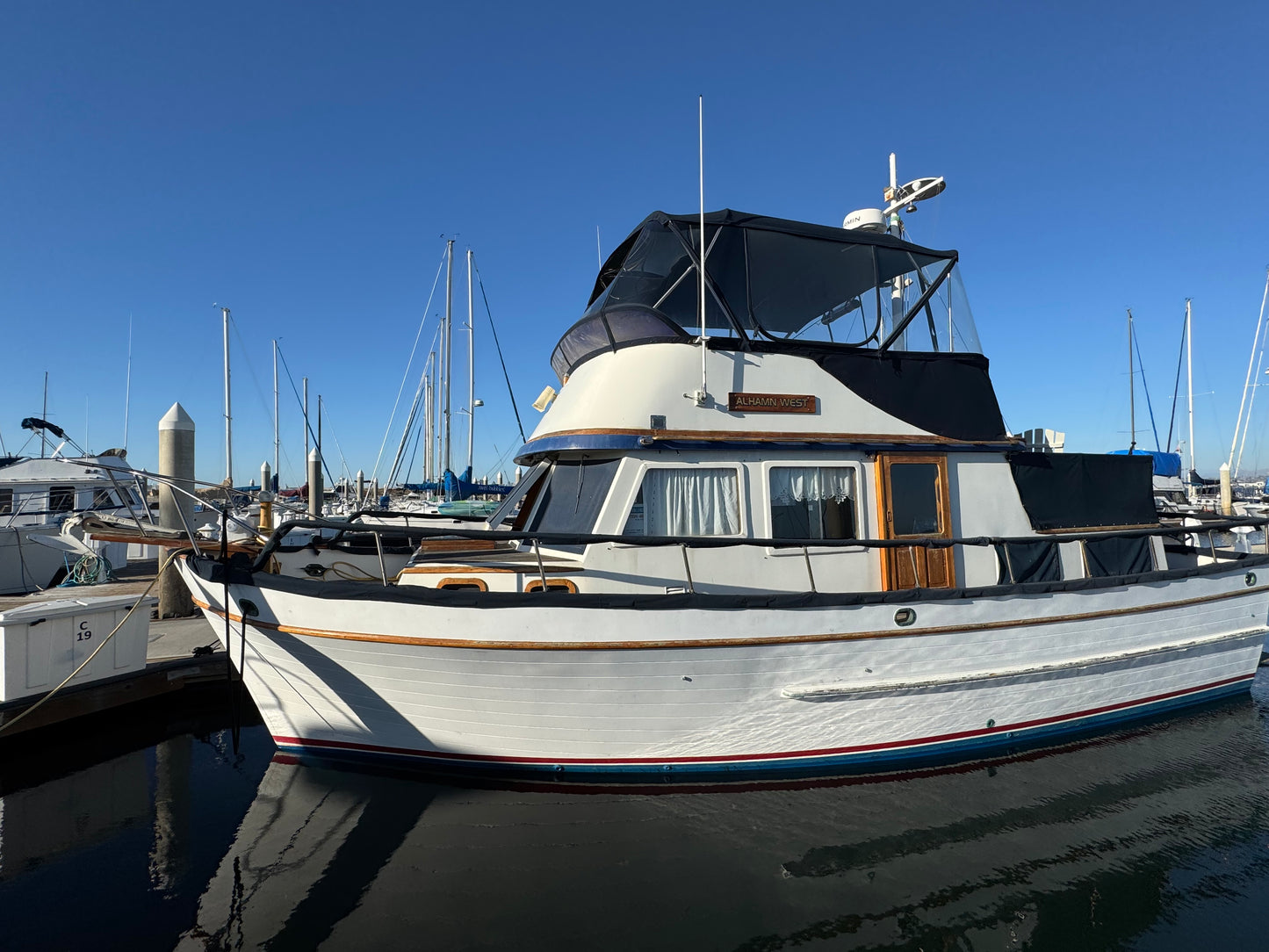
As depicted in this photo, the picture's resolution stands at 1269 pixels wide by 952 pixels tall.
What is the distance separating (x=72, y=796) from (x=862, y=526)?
721cm

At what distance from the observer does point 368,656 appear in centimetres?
482

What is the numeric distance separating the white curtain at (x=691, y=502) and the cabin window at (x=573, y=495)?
39 centimetres

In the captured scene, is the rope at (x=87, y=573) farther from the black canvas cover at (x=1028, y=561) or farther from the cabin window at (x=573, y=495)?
the black canvas cover at (x=1028, y=561)

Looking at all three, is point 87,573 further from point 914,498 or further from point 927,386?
point 927,386

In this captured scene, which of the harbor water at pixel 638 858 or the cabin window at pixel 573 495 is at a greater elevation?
the cabin window at pixel 573 495

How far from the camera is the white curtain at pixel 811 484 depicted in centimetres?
591

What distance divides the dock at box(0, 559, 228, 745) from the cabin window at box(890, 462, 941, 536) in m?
7.07

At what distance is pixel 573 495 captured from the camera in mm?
5926

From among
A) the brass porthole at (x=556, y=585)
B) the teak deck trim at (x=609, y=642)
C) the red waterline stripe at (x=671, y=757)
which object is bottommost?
the red waterline stripe at (x=671, y=757)

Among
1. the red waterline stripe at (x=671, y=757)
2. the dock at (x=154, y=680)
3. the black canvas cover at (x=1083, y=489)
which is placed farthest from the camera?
the black canvas cover at (x=1083, y=489)

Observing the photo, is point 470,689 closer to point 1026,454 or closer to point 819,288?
point 819,288

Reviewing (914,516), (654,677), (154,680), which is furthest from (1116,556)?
(154,680)

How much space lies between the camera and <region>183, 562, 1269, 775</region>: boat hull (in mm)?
4734

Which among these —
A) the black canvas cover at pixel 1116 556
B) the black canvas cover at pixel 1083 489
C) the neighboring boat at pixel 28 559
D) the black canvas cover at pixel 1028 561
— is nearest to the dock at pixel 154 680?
the neighboring boat at pixel 28 559
